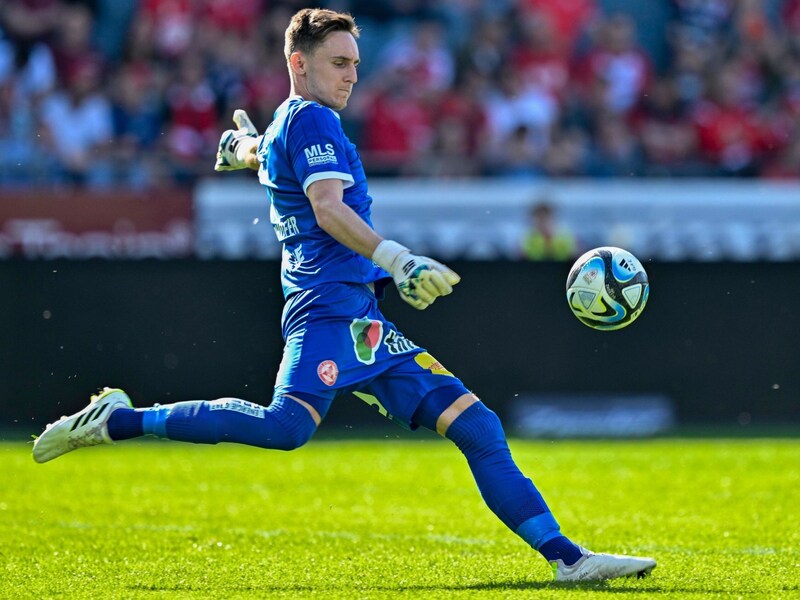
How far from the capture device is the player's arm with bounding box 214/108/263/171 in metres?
6.18

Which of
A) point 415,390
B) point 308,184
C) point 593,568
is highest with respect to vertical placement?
point 308,184

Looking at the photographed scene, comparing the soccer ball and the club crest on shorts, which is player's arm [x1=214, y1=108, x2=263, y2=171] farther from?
the soccer ball

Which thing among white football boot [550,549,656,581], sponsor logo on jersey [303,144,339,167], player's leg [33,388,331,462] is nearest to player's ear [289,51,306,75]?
sponsor logo on jersey [303,144,339,167]

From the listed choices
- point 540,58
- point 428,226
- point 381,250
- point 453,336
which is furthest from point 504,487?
point 540,58

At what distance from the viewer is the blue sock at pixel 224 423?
→ 5.35 metres

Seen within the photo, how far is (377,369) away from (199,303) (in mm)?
6878

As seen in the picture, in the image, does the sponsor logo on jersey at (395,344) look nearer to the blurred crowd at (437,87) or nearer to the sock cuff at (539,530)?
the sock cuff at (539,530)

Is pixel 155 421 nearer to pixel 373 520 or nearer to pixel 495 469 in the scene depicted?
pixel 495 469

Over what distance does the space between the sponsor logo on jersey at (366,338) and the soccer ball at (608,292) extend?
0.89 meters

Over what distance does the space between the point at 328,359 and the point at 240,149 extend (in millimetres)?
1294

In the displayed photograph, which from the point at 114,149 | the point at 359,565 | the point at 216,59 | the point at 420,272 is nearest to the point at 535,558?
the point at 359,565

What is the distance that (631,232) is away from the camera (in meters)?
12.9

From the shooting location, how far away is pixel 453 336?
12305 millimetres

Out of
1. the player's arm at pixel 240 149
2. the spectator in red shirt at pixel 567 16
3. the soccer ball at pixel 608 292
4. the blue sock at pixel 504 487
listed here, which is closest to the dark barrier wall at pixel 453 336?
the spectator in red shirt at pixel 567 16
